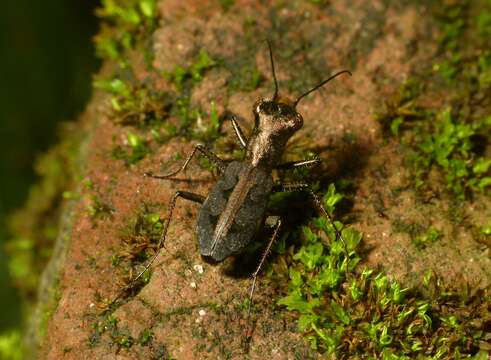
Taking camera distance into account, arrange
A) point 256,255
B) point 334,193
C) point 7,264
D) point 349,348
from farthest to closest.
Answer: point 7,264 → point 334,193 → point 256,255 → point 349,348

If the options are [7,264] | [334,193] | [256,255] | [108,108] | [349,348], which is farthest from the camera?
[7,264]

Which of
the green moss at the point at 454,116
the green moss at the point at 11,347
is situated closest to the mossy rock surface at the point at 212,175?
the green moss at the point at 454,116

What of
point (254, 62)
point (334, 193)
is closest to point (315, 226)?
point (334, 193)

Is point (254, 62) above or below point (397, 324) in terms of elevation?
above

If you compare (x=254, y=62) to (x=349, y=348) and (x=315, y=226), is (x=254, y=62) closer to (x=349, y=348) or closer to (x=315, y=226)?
(x=315, y=226)

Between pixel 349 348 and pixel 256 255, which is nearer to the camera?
pixel 349 348

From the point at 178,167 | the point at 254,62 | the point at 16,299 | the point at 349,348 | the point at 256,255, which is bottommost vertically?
the point at 16,299

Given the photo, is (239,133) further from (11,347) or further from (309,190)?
(11,347)
